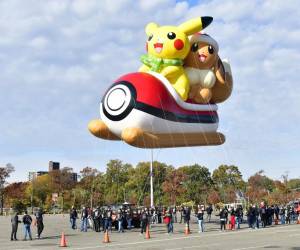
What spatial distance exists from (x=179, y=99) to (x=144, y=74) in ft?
5.82

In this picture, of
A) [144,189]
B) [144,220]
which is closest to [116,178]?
[144,189]

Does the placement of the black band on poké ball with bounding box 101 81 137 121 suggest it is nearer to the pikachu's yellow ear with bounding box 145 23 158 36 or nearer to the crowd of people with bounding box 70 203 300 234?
the pikachu's yellow ear with bounding box 145 23 158 36

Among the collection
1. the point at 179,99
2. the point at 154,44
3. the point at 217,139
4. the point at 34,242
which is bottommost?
the point at 34,242

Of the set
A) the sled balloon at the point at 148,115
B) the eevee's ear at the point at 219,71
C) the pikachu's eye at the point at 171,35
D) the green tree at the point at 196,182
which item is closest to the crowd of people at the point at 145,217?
the sled balloon at the point at 148,115

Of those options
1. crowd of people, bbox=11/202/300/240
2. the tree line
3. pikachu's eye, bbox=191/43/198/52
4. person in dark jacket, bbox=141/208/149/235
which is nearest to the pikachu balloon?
pikachu's eye, bbox=191/43/198/52

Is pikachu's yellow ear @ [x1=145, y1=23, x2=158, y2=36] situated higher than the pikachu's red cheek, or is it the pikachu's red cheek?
pikachu's yellow ear @ [x1=145, y1=23, x2=158, y2=36]

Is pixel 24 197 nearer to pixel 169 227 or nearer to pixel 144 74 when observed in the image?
pixel 169 227

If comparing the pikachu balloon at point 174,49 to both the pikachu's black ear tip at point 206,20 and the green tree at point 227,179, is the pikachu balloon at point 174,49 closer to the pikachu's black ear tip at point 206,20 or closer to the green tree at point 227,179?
the pikachu's black ear tip at point 206,20

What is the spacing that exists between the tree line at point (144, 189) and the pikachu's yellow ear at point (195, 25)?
2354 inches

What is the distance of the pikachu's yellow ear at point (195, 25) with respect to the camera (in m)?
20.9

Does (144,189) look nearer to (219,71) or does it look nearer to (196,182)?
(196,182)

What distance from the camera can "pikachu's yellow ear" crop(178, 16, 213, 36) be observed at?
20.9m

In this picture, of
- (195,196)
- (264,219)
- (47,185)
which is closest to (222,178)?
(195,196)

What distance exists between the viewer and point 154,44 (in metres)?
21.2
